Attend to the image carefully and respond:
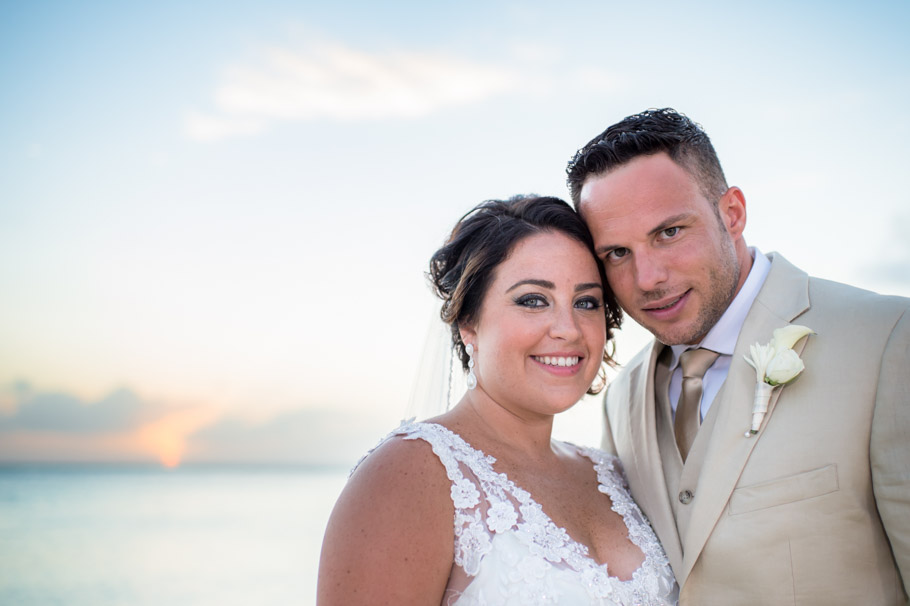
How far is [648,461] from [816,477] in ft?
2.71

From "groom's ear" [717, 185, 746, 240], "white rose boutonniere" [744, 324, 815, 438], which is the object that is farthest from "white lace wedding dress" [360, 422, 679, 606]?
"groom's ear" [717, 185, 746, 240]

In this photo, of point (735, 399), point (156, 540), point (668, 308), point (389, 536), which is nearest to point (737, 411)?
point (735, 399)

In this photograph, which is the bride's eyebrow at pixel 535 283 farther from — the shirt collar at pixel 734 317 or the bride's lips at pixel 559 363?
the shirt collar at pixel 734 317

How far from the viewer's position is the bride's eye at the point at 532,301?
10.2ft

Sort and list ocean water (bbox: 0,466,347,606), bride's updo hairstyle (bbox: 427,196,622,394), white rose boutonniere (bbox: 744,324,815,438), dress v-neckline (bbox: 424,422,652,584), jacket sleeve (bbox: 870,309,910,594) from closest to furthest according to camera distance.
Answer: jacket sleeve (bbox: 870,309,910,594) < white rose boutonniere (bbox: 744,324,815,438) < dress v-neckline (bbox: 424,422,652,584) < bride's updo hairstyle (bbox: 427,196,622,394) < ocean water (bbox: 0,466,347,606)

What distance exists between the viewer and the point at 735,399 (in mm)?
2738

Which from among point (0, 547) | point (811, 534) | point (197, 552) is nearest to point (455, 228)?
point (811, 534)

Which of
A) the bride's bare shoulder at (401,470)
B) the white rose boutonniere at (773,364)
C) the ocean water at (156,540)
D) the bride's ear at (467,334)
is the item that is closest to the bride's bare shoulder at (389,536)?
the bride's bare shoulder at (401,470)

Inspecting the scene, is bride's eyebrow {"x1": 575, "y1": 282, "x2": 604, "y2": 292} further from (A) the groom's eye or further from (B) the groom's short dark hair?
(B) the groom's short dark hair

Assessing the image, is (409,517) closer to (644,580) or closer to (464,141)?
(644,580)

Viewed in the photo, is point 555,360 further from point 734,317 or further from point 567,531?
point 734,317

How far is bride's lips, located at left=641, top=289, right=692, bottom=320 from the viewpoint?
308 cm

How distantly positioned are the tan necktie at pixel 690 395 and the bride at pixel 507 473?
0.41 metres

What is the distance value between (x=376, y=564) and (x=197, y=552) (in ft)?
53.9
